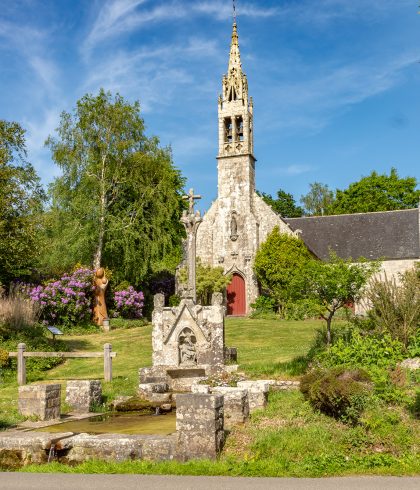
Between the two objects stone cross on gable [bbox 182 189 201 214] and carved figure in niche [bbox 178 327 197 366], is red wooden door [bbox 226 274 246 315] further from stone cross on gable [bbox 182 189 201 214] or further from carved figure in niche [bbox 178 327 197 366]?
carved figure in niche [bbox 178 327 197 366]

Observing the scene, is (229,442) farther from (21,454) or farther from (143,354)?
(143,354)

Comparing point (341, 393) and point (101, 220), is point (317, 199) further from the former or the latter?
point (341, 393)

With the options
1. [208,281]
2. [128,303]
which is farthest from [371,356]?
[208,281]

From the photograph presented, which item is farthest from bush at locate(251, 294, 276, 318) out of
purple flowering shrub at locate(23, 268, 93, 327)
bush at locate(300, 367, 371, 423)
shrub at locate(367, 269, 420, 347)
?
bush at locate(300, 367, 371, 423)

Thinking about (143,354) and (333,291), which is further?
(143,354)

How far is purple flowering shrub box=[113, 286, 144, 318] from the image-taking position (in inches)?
1184

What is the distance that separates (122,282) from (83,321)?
147 inches

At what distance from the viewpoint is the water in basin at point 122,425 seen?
9.33 metres

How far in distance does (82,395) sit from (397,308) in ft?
23.6

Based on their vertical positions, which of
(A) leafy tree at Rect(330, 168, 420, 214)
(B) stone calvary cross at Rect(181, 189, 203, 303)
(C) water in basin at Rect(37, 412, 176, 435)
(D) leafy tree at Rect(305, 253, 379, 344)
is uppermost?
(A) leafy tree at Rect(330, 168, 420, 214)

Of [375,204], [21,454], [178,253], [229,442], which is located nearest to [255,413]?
[229,442]

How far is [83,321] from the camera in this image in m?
28.4

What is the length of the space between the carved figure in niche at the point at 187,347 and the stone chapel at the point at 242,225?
1807cm

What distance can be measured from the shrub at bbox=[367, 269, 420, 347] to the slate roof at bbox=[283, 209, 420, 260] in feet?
65.8
